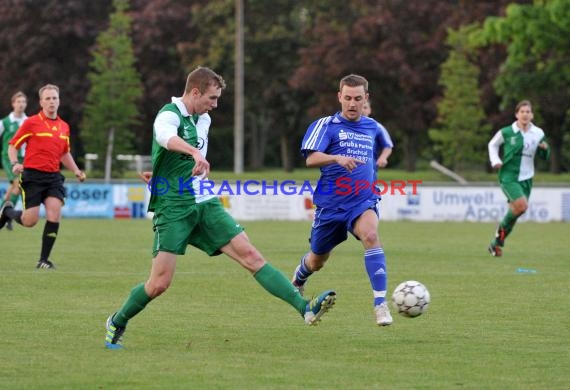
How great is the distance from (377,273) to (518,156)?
9.58 metres

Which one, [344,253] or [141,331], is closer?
[141,331]

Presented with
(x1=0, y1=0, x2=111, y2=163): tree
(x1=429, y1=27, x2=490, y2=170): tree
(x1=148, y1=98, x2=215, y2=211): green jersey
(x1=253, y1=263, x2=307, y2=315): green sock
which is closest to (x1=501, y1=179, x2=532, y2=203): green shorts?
(x1=253, y1=263, x2=307, y2=315): green sock

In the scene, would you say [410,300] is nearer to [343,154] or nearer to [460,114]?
[343,154]

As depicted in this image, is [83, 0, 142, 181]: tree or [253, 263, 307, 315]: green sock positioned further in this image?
[83, 0, 142, 181]: tree

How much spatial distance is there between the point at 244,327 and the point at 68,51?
53095 millimetres

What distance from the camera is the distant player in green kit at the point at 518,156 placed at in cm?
1834

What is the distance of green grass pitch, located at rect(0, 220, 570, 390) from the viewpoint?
723 cm

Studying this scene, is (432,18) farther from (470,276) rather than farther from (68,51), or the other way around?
(470,276)

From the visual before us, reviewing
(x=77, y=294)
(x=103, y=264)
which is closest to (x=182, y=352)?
(x=77, y=294)

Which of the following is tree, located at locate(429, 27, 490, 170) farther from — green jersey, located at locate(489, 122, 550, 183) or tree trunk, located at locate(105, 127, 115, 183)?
green jersey, located at locate(489, 122, 550, 183)

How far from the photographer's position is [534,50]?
145 ft

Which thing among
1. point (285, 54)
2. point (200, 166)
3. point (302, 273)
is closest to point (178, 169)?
point (200, 166)

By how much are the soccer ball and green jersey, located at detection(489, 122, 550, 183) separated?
373 inches

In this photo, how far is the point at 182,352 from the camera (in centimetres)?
820
